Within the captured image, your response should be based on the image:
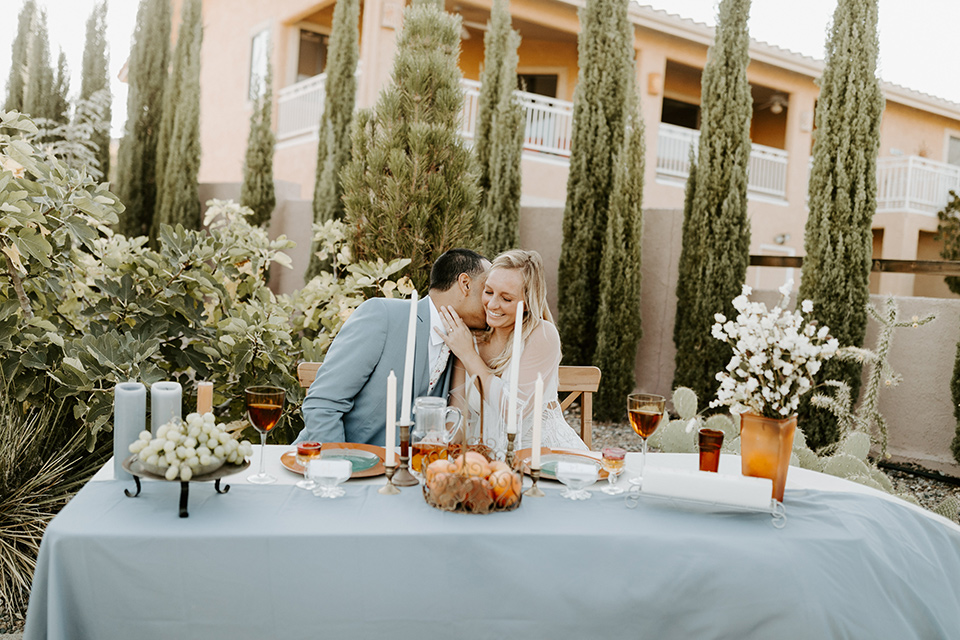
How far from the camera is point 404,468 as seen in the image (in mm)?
1958

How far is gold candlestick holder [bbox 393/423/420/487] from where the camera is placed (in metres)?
1.92

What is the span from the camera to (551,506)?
6.10ft

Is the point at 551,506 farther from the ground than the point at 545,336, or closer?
closer

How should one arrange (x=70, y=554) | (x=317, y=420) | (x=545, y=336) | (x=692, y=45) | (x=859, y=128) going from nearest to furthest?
(x=70, y=554) < (x=317, y=420) < (x=545, y=336) < (x=859, y=128) < (x=692, y=45)

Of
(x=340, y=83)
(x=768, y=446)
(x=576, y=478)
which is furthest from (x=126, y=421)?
(x=340, y=83)

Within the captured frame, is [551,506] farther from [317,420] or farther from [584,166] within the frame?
[584,166]

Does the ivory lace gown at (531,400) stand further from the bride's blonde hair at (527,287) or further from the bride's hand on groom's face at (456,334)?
the bride's hand on groom's face at (456,334)

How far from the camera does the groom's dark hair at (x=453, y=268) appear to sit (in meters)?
3.09

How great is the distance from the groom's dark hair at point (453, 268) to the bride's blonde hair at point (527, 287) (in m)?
0.14

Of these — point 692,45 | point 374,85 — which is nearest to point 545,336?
A: point 374,85

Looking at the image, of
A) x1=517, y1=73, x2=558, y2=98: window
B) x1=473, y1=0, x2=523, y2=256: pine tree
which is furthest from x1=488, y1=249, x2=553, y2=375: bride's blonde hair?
x1=517, y1=73, x2=558, y2=98: window

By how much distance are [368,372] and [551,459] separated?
38.7 inches

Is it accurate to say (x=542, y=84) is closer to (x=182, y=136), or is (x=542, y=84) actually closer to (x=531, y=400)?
(x=182, y=136)

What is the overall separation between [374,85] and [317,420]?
306 inches
